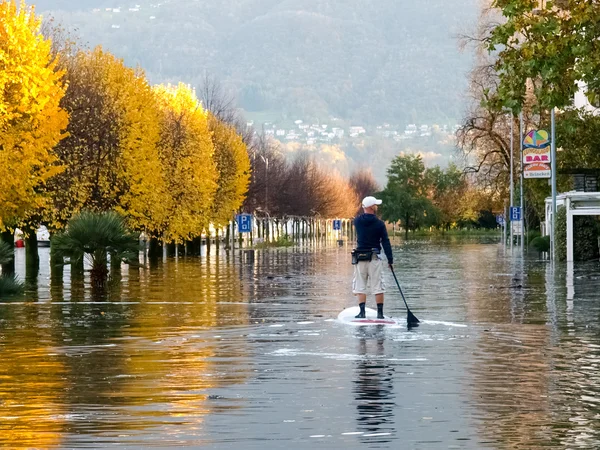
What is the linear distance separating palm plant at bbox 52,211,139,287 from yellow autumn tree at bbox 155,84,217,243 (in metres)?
27.4

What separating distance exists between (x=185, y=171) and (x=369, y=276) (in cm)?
5279

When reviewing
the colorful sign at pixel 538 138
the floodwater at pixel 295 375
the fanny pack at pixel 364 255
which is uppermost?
the colorful sign at pixel 538 138

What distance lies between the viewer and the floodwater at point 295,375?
11.6 metres

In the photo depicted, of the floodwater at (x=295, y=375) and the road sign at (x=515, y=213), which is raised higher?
the road sign at (x=515, y=213)

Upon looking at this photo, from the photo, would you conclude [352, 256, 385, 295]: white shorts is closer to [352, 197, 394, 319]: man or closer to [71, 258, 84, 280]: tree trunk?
[352, 197, 394, 319]: man

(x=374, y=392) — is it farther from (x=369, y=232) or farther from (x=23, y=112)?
(x=23, y=112)

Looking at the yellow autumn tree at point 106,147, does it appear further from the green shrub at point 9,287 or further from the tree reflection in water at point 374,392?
the tree reflection in water at point 374,392

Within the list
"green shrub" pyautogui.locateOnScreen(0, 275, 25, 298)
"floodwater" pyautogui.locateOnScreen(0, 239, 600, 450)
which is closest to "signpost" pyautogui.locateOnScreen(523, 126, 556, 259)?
"floodwater" pyautogui.locateOnScreen(0, 239, 600, 450)

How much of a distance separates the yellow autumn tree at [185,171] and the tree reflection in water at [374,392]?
51.7 m

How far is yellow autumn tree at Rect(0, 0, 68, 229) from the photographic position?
46469mm

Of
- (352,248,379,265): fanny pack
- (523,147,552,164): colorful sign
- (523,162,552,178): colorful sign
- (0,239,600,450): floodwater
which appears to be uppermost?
(523,147,552,164): colorful sign

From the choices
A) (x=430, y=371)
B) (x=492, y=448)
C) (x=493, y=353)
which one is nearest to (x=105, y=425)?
(x=492, y=448)

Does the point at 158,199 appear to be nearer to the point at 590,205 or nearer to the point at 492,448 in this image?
the point at 590,205

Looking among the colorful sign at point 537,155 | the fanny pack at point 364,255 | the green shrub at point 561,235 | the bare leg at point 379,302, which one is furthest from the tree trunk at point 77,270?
the bare leg at point 379,302
